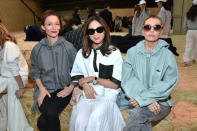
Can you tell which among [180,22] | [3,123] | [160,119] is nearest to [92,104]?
[160,119]

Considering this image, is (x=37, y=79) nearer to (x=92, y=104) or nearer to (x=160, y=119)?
(x=92, y=104)

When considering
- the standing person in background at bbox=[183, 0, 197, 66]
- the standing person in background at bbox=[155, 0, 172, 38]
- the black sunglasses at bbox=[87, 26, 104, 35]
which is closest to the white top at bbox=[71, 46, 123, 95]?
the black sunglasses at bbox=[87, 26, 104, 35]

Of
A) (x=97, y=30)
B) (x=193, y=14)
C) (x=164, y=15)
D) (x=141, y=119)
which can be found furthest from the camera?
(x=164, y=15)

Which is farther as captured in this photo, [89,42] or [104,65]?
[89,42]

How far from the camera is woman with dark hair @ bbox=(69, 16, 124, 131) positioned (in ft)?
6.93

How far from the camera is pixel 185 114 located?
2.64 meters

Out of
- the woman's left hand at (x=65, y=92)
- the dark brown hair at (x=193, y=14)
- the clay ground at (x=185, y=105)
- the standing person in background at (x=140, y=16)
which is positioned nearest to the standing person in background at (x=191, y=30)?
the dark brown hair at (x=193, y=14)

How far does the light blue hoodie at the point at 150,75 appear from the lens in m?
2.04

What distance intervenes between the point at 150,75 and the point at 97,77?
0.61 meters

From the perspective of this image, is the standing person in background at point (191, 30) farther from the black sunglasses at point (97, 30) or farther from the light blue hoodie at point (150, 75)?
the black sunglasses at point (97, 30)

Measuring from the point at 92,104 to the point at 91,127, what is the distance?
11.2 inches

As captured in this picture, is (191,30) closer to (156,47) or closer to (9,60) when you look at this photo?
(156,47)

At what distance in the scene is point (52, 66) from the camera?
2457 millimetres

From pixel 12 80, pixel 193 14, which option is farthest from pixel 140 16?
pixel 12 80
